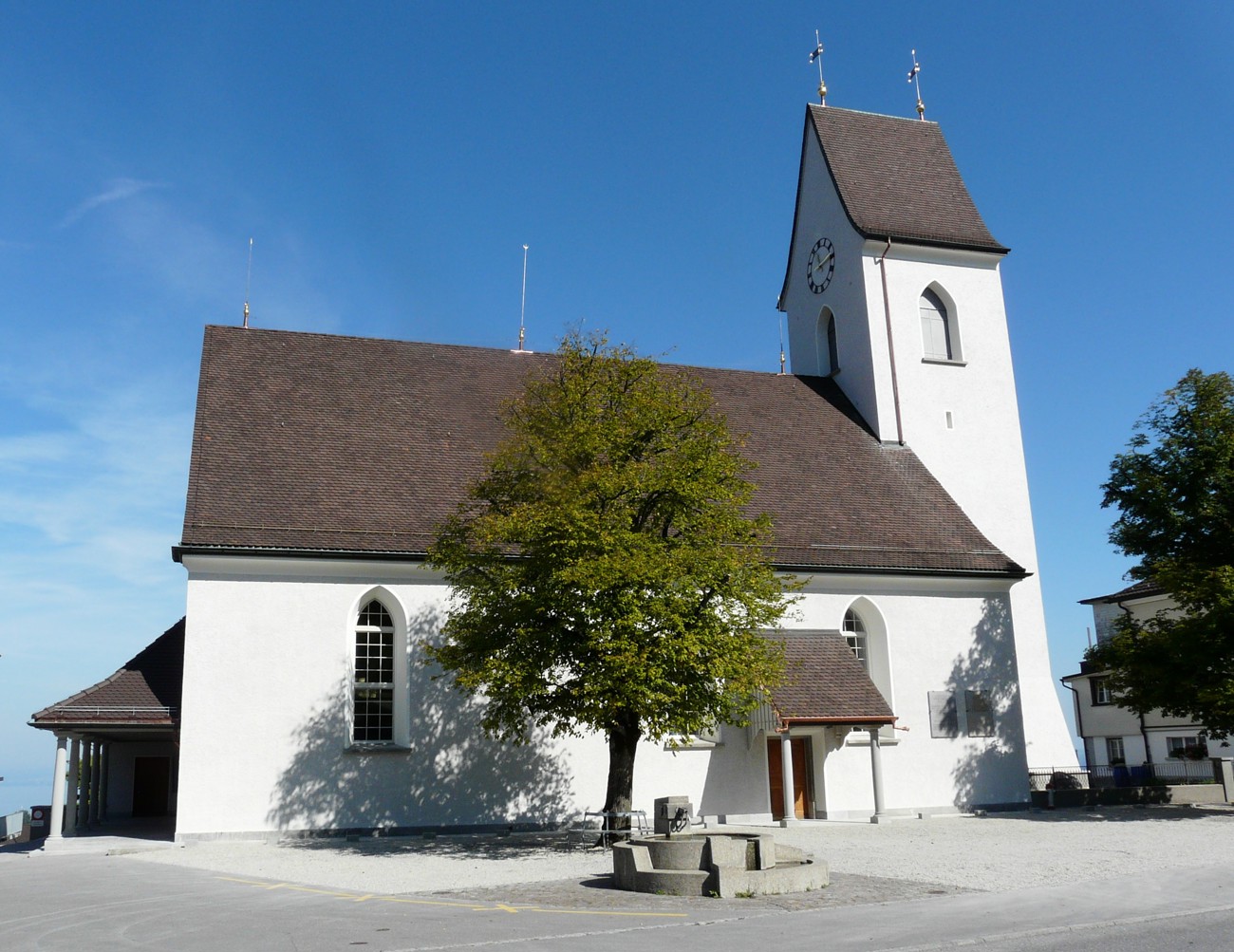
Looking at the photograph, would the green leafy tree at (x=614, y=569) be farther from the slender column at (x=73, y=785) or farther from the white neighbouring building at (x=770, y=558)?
the slender column at (x=73, y=785)

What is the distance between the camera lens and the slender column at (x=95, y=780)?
24.9 m

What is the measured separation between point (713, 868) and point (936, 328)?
72.0 ft

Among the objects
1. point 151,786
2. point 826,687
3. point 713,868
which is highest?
point 826,687

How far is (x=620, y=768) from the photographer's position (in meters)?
19.3

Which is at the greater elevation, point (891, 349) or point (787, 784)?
point (891, 349)

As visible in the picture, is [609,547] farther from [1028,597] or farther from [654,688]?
[1028,597]

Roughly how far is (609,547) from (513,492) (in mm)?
2783

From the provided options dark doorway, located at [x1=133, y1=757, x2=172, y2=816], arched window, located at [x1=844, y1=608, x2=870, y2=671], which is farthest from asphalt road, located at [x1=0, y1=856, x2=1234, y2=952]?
dark doorway, located at [x1=133, y1=757, x2=172, y2=816]

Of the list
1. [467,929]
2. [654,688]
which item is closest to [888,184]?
[654,688]

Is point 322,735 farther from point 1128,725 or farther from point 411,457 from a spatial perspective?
point 1128,725

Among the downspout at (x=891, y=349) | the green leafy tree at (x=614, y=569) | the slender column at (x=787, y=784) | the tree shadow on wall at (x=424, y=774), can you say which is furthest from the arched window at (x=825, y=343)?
the tree shadow on wall at (x=424, y=774)

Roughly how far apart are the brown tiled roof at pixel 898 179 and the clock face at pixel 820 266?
165 cm

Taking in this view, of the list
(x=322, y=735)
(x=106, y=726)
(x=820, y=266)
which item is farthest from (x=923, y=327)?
(x=106, y=726)

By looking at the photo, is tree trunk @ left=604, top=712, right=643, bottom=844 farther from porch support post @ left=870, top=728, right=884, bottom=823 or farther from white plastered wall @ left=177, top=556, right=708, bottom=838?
porch support post @ left=870, top=728, right=884, bottom=823
